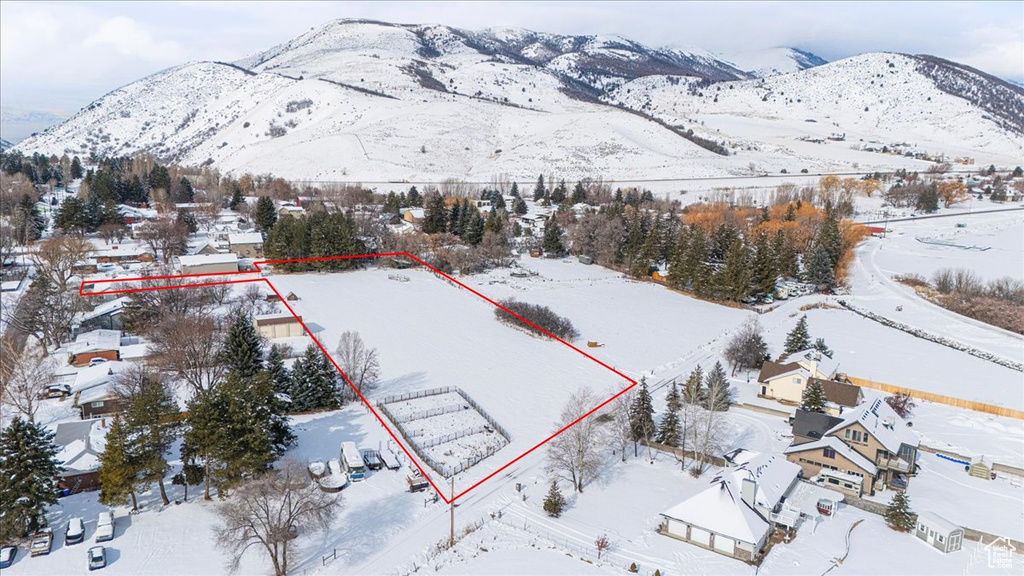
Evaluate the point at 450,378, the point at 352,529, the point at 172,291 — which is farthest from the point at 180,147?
the point at 352,529

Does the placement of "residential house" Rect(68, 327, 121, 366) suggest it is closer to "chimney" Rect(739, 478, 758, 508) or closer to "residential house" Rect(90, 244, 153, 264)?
"residential house" Rect(90, 244, 153, 264)

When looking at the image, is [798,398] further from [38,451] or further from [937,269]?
[937,269]

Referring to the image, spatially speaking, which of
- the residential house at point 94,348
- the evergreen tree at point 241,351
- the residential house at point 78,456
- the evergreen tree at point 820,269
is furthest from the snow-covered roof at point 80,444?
the evergreen tree at point 820,269

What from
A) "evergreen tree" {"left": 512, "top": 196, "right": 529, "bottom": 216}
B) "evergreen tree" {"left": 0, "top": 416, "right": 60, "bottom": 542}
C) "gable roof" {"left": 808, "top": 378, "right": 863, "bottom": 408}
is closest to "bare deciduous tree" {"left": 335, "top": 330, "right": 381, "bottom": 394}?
"evergreen tree" {"left": 0, "top": 416, "right": 60, "bottom": 542}

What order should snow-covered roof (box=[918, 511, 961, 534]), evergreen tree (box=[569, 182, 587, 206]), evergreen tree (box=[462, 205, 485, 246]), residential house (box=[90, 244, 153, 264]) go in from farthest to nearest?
evergreen tree (box=[569, 182, 587, 206]) → evergreen tree (box=[462, 205, 485, 246]) → residential house (box=[90, 244, 153, 264]) → snow-covered roof (box=[918, 511, 961, 534])

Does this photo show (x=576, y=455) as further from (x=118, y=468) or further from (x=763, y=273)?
(x=763, y=273)

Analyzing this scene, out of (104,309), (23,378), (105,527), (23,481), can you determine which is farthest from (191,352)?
(104,309)
